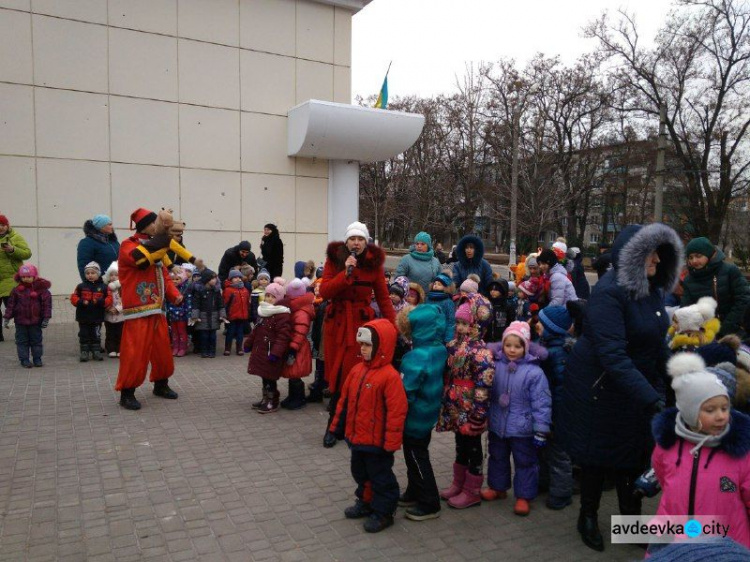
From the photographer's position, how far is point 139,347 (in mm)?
6293

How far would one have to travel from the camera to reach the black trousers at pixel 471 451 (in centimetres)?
419

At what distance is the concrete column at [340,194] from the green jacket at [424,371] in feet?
39.4

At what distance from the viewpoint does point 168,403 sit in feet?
21.8

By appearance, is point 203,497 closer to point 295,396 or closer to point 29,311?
point 295,396

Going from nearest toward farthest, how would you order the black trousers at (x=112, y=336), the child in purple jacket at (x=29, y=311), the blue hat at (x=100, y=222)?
1. the child in purple jacket at (x=29, y=311)
2. the blue hat at (x=100, y=222)
3. the black trousers at (x=112, y=336)

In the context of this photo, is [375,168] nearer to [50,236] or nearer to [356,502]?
[50,236]

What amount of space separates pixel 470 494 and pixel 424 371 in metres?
0.99

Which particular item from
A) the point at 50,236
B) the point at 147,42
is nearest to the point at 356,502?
the point at 50,236

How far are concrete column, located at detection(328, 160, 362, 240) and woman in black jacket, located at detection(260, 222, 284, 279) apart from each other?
4.48 metres

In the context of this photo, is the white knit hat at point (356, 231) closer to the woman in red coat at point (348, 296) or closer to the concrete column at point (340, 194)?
the woman in red coat at point (348, 296)

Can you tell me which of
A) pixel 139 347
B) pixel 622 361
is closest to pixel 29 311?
pixel 139 347

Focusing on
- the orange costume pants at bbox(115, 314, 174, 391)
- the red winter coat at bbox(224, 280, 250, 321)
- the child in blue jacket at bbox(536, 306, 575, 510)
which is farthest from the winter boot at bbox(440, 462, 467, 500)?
the red winter coat at bbox(224, 280, 250, 321)

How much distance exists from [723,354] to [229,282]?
705 centimetres

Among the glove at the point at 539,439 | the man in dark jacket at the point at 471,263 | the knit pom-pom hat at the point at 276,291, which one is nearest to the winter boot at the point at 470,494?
the glove at the point at 539,439
